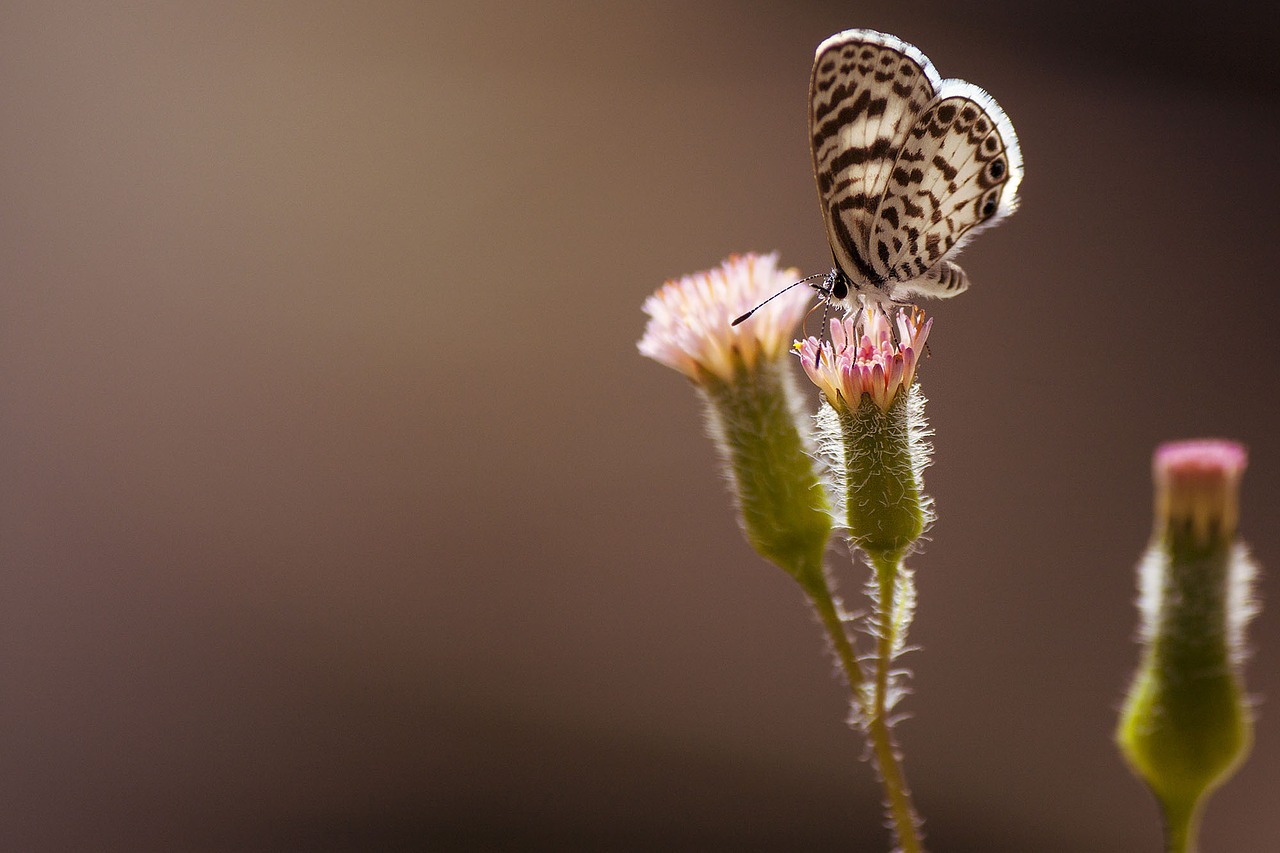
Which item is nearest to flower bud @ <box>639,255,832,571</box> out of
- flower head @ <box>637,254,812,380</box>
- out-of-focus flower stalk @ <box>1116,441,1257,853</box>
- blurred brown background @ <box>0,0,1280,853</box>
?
flower head @ <box>637,254,812,380</box>

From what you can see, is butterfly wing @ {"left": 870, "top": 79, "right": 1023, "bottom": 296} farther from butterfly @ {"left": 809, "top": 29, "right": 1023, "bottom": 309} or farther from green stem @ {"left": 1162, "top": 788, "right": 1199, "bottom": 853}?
green stem @ {"left": 1162, "top": 788, "right": 1199, "bottom": 853}

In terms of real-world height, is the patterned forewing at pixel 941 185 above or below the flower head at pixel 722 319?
above

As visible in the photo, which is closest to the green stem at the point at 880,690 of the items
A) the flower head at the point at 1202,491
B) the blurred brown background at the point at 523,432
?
the flower head at the point at 1202,491

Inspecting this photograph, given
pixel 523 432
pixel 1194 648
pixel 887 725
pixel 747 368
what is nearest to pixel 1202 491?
pixel 1194 648

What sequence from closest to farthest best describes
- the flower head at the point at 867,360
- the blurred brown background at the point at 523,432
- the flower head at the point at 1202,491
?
the flower head at the point at 1202,491, the flower head at the point at 867,360, the blurred brown background at the point at 523,432

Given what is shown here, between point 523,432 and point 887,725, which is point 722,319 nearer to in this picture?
point 887,725

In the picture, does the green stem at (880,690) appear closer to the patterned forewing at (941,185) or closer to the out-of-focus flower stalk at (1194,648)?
the out-of-focus flower stalk at (1194,648)

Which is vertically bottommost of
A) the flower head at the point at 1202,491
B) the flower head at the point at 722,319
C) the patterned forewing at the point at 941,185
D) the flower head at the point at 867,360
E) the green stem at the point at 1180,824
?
the green stem at the point at 1180,824
